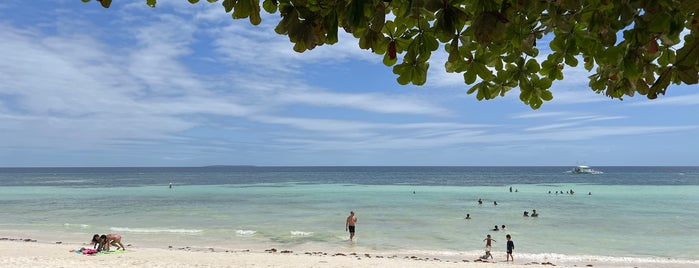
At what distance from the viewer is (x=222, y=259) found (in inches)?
720

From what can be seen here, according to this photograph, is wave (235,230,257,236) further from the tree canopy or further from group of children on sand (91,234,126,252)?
the tree canopy

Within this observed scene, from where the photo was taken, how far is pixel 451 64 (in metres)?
2.91

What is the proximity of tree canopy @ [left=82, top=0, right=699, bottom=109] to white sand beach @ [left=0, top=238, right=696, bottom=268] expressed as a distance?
1474 cm

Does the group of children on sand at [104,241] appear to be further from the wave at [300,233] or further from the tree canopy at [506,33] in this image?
the tree canopy at [506,33]

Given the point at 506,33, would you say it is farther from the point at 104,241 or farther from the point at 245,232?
the point at 245,232

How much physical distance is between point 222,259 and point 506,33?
17.1m

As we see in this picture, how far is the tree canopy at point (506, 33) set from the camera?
2209 millimetres

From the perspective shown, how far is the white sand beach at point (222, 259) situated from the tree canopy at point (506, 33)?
48.4ft

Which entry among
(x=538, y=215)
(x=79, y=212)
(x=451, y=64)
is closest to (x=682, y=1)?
(x=451, y=64)

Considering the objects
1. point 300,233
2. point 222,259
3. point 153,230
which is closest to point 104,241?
point 222,259

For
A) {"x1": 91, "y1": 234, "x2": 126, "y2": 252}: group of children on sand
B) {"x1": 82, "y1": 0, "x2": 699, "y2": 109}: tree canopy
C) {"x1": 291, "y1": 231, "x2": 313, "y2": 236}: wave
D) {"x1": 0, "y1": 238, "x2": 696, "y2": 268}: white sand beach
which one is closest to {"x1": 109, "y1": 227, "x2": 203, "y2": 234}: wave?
{"x1": 291, "y1": 231, "x2": 313, "y2": 236}: wave

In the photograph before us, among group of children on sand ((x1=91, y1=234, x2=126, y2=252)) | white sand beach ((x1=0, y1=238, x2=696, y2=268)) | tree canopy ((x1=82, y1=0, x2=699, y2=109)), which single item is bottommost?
white sand beach ((x1=0, y1=238, x2=696, y2=268))

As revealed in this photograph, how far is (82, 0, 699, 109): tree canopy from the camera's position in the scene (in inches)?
87.0

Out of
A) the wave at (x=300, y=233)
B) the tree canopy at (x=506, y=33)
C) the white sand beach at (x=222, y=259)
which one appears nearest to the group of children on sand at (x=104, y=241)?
the white sand beach at (x=222, y=259)
